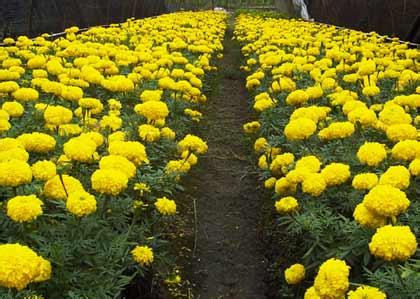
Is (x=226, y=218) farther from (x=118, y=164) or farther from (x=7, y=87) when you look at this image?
(x=118, y=164)

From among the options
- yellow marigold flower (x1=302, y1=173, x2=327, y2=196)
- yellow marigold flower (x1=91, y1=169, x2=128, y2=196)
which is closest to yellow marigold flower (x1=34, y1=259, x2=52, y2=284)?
yellow marigold flower (x1=91, y1=169, x2=128, y2=196)

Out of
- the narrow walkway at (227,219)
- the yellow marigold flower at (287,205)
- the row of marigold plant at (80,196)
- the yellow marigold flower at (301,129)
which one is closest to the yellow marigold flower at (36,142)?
the row of marigold plant at (80,196)

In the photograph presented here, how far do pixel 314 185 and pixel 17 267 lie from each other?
1772mm

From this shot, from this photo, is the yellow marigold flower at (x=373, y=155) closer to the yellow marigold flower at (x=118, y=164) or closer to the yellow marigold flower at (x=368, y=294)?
the yellow marigold flower at (x=368, y=294)

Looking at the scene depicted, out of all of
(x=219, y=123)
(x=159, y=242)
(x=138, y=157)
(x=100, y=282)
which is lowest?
(x=219, y=123)

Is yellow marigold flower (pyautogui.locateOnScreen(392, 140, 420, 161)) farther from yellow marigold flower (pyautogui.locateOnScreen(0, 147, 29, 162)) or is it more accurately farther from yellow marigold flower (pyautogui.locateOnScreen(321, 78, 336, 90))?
yellow marigold flower (pyautogui.locateOnScreen(321, 78, 336, 90))

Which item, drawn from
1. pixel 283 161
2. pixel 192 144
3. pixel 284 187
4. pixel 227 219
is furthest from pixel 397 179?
pixel 227 219

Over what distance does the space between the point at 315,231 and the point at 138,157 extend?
108cm

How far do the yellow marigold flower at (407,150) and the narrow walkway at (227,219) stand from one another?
1.43m

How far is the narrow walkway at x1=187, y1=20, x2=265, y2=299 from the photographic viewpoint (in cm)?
404

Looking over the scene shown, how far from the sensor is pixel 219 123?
801 cm

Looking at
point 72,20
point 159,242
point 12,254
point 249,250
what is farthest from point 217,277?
point 72,20

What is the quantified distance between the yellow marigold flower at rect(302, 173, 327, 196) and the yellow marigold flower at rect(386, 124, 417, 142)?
64 cm

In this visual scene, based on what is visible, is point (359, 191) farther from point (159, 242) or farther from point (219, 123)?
point (219, 123)
